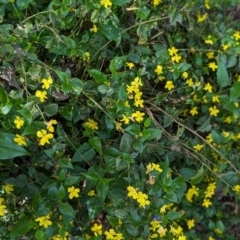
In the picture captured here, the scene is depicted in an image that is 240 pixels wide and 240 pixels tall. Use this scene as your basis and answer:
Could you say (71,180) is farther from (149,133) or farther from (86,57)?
(86,57)

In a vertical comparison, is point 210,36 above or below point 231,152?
above

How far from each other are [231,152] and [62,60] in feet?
2.61

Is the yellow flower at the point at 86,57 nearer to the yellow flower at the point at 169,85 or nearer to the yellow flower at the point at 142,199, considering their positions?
the yellow flower at the point at 169,85

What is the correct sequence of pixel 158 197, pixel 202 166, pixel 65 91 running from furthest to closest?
pixel 202 166 < pixel 158 197 < pixel 65 91

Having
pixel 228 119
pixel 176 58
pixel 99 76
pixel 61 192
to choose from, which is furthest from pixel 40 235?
pixel 228 119

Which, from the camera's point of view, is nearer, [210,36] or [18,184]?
[18,184]

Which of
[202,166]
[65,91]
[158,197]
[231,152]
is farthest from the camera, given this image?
[231,152]

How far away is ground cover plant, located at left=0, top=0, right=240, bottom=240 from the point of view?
1442mm

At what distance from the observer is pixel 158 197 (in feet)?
5.04

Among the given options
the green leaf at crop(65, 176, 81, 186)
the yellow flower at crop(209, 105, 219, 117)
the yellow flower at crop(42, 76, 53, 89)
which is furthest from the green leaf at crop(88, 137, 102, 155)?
the yellow flower at crop(209, 105, 219, 117)

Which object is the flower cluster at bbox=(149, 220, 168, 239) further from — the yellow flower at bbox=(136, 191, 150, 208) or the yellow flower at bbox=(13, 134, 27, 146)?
the yellow flower at bbox=(13, 134, 27, 146)

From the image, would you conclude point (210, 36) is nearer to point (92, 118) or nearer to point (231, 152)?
point (231, 152)

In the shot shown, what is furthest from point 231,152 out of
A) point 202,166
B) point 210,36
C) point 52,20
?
point 52,20

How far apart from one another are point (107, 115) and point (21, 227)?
45 centimetres
